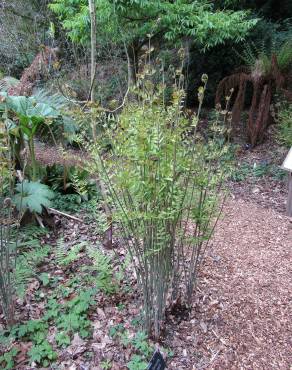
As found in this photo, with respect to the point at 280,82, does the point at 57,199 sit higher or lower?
lower

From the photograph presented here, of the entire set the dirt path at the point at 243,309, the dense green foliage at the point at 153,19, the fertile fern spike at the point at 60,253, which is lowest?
the dirt path at the point at 243,309

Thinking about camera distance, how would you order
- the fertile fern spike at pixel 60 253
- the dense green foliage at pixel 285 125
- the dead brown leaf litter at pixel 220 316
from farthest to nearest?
the dense green foliage at pixel 285 125 < the fertile fern spike at pixel 60 253 < the dead brown leaf litter at pixel 220 316

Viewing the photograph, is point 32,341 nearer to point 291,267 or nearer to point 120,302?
point 120,302

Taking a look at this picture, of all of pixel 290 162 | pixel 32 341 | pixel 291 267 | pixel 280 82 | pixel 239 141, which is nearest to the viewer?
pixel 32 341

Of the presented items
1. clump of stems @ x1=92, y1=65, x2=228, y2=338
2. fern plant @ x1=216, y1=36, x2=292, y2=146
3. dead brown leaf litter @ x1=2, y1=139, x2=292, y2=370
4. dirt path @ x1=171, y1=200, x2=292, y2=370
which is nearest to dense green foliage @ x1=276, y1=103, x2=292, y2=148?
fern plant @ x1=216, y1=36, x2=292, y2=146

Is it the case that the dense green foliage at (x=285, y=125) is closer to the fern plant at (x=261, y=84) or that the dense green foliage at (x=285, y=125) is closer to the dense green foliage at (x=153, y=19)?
the fern plant at (x=261, y=84)

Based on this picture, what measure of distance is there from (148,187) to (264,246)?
1.99m

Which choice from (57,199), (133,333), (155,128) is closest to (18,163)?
(57,199)

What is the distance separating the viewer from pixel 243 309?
2238mm

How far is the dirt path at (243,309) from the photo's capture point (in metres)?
1.96

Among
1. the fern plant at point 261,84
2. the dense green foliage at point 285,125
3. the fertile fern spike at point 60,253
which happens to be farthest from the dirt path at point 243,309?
the fern plant at point 261,84

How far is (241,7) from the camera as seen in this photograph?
6.79 metres

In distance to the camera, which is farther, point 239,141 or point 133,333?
point 239,141

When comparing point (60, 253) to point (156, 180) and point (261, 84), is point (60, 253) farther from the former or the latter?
point (261, 84)
